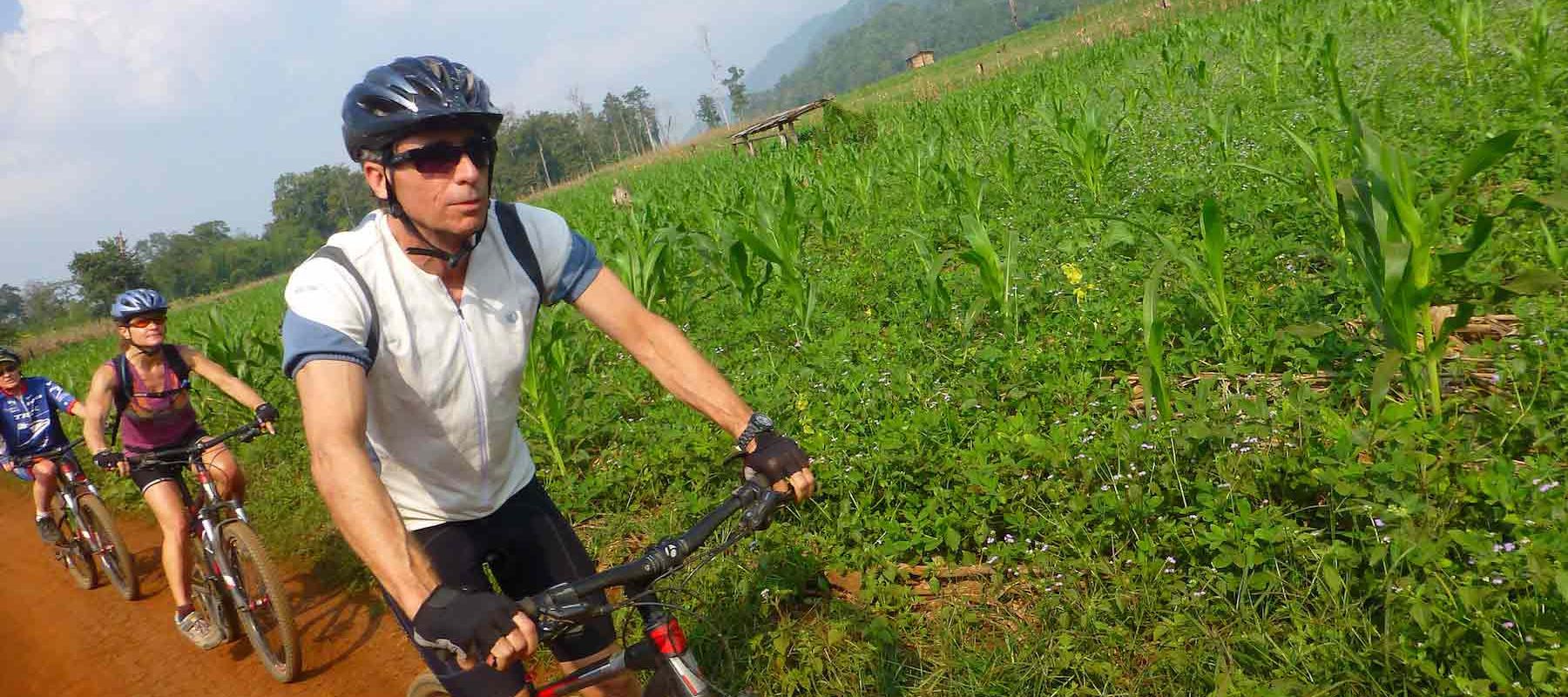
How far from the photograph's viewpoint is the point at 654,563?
189 centimetres

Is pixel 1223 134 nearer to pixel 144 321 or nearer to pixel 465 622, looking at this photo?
pixel 465 622

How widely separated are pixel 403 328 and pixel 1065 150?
614cm

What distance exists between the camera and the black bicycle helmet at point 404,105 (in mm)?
2055

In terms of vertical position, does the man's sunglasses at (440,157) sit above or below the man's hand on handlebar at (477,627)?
above

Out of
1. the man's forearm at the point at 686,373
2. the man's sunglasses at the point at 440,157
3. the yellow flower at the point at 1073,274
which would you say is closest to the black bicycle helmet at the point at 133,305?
the man's sunglasses at the point at 440,157

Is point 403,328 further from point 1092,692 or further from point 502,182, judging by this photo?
point 502,182

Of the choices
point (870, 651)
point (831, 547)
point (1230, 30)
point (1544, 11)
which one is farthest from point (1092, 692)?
point (1230, 30)

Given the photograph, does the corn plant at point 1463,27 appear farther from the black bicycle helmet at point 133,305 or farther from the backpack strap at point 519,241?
the black bicycle helmet at point 133,305

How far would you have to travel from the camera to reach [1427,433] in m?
2.76

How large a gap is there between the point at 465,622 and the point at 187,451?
416cm

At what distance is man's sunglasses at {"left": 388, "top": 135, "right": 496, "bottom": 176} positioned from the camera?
208 centimetres

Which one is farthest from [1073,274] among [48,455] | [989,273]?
[48,455]

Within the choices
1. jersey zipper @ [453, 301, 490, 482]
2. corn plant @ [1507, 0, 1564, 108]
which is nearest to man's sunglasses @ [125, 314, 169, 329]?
jersey zipper @ [453, 301, 490, 482]

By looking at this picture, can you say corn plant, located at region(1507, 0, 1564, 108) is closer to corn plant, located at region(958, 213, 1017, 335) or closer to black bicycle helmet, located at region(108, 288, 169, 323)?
corn plant, located at region(958, 213, 1017, 335)
